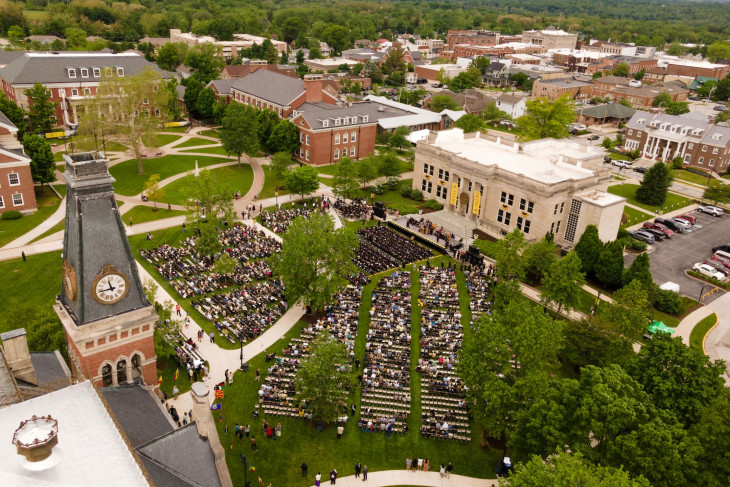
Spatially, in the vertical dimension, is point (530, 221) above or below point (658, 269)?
above

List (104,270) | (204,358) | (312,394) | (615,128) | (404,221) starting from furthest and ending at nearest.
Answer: (615,128)
(404,221)
(204,358)
(312,394)
(104,270)

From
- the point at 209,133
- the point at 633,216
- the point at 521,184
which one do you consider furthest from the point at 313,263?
the point at 209,133

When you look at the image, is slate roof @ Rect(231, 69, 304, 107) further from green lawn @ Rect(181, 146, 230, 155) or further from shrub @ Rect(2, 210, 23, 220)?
shrub @ Rect(2, 210, 23, 220)

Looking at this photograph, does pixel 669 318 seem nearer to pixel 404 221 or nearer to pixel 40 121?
pixel 404 221

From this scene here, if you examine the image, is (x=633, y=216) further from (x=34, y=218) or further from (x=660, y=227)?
(x=34, y=218)

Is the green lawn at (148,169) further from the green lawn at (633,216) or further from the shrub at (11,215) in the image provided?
the green lawn at (633,216)

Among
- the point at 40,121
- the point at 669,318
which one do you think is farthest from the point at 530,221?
the point at 40,121

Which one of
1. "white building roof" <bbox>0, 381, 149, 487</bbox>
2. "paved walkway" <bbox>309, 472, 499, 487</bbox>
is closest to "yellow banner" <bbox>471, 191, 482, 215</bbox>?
"paved walkway" <bbox>309, 472, 499, 487</bbox>
